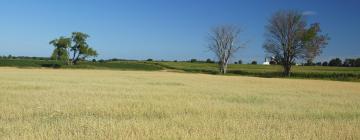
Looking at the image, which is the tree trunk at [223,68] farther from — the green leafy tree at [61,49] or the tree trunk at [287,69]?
the green leafy tree at [61,49]

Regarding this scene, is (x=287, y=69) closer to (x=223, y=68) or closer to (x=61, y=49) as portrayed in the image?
(x=223, y=68)

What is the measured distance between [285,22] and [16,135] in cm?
6447

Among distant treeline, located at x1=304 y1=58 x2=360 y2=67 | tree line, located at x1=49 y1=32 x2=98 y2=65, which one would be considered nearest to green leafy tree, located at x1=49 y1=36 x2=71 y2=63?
tree line, located at x1=49 y1=32 x2=98 y2=65

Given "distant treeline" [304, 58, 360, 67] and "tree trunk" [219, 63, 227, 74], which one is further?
"distant treeline" [304, 58, 360, 67]

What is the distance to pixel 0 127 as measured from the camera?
1016 cm

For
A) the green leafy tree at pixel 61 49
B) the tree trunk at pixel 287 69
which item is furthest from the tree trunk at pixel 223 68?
the green leafy tree at pixel 61 49

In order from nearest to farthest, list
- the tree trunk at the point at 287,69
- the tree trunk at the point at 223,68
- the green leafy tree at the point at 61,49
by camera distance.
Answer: the tree trunk at the point at 287,69, the tree trunk at the point at 223,68, the green leafy tree at the point at 61,49

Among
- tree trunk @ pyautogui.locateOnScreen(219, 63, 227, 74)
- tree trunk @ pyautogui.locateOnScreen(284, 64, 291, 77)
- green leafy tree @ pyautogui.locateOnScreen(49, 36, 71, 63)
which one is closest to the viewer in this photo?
tree trunk @ pyautogui.locateOnScreen(284, 64, 291, 77)

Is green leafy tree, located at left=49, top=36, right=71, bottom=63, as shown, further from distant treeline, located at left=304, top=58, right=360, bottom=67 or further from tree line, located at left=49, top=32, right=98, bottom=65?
distant treeline, located at left=304, top=58, right=360, bottom=67

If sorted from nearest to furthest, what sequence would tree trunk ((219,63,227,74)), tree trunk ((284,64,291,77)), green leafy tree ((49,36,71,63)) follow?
tree trunk ((284,64,291,77)), tree trunk ((219,63,227,74)), green leafy tree ((49,36,71,63))

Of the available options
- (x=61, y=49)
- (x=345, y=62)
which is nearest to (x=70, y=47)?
(x=61, y=49)

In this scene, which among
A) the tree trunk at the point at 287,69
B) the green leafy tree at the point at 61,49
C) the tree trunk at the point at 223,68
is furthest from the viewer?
the green leafy tree at the point at 61,49

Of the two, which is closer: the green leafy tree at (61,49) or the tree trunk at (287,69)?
the tree trunk at (287,69)

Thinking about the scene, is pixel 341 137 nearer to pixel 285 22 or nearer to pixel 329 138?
pixel 329 138
